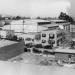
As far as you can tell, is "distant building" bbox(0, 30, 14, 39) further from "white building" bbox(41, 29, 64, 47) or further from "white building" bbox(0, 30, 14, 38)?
"white building" bbox(41, 29, 64, 47)

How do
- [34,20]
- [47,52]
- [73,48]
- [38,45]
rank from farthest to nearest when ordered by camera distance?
[34,20] < [38,45] < [47,52] < [73,48]

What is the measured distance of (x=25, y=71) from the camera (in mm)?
473

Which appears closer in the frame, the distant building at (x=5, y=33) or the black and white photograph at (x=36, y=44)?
the black and white photograph at (x=36, y=44)

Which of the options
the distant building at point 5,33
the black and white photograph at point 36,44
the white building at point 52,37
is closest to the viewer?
the black and white photograph at point 36,44

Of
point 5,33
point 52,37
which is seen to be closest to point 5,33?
A: point 5,33

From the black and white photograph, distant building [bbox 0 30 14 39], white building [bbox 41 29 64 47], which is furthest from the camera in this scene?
distant building [bbox 0 30 14 39]

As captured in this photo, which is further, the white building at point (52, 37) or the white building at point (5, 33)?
the white building at point (5, 33)

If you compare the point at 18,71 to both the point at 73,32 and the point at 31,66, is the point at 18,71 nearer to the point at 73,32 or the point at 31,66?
the point at 31,66

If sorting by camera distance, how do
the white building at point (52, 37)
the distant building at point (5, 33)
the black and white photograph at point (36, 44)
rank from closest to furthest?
the black and white photograph at point (36, 44)
the white building at point (52, 37)
the distant building at point (5, 33)

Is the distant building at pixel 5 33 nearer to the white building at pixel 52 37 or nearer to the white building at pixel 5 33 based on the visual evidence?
the white building at pixel 5 33

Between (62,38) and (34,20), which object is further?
(34,20)

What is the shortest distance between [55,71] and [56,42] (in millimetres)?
2951

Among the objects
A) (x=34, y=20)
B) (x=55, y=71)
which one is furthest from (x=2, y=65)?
(x=34, y=20)

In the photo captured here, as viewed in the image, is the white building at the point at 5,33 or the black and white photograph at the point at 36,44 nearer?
the black and white photograph at the point at 36,44
